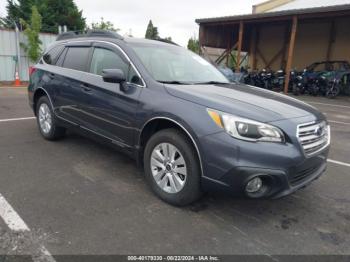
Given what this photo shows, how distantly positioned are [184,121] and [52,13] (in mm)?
33694

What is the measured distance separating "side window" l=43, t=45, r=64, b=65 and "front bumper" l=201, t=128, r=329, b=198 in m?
3.32

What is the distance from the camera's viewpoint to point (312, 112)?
11.0 ft

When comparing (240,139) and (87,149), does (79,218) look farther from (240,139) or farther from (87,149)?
(87,149)

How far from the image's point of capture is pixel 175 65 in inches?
155

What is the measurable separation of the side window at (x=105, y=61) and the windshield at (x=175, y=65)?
0.75 ft

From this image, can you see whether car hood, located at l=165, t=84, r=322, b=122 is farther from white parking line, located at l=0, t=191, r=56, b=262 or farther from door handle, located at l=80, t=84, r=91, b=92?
white parking line, located at l=0, t=191, r=56, b=262

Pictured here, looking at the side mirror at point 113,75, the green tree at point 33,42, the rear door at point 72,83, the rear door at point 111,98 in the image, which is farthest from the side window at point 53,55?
the green tree at point 33,42

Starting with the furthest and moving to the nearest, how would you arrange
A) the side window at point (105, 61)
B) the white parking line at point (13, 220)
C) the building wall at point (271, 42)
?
the building wall at point (271, 42) → the side window at point (105, 61) → the white parking line at point (13, 220)

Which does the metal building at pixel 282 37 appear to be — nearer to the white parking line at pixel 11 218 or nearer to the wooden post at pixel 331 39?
the wooden post at pixel 331 39

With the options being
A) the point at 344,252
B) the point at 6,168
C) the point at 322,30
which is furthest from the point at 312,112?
the point at 322,30

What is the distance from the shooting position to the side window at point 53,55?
198 inches

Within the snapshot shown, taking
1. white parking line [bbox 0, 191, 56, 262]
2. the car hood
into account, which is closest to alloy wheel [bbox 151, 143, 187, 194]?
the car hood

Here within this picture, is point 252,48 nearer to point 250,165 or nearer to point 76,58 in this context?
point 76,58

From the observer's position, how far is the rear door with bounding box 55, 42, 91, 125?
14.1ft
